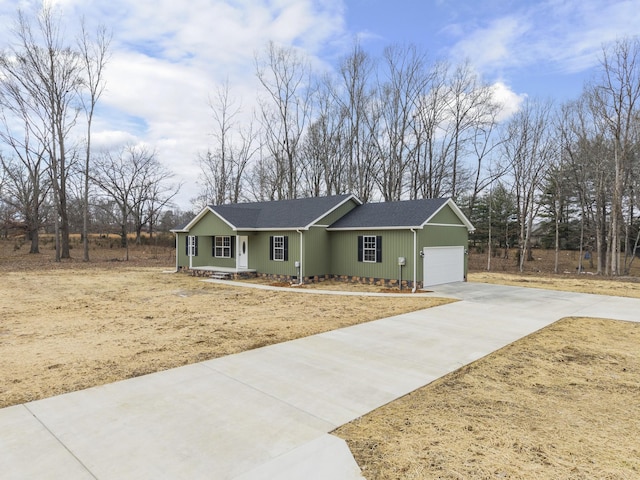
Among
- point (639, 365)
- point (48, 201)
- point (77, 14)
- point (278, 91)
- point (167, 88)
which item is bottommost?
point (639, 365)

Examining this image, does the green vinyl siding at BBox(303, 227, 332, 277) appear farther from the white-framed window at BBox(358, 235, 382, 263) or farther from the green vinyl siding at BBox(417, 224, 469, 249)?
the green vinyl siding at BBox(417, 224, 469, 249)

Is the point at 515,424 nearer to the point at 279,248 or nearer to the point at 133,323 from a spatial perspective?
the point at 133,323

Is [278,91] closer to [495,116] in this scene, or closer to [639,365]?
[495,116]

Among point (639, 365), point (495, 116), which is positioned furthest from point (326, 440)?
point (495, 116)

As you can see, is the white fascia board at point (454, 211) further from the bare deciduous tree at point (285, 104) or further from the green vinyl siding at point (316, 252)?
the bare deciduous tree at point (285, 104)

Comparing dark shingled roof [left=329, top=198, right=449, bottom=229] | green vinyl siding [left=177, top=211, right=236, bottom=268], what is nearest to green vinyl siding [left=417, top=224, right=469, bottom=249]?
dark shingled roof [left=329, top=198, right=449, bottom=229]

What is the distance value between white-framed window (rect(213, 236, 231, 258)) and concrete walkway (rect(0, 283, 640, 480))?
43.2 ft

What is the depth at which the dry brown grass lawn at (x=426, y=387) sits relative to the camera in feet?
10.4

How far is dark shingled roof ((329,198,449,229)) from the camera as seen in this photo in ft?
47.9

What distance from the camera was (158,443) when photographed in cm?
335

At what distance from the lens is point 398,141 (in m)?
27.5

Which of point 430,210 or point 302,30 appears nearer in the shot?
point 430,210

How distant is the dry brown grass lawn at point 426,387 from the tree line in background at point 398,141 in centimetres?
1741

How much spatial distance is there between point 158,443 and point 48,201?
42.6 metres
